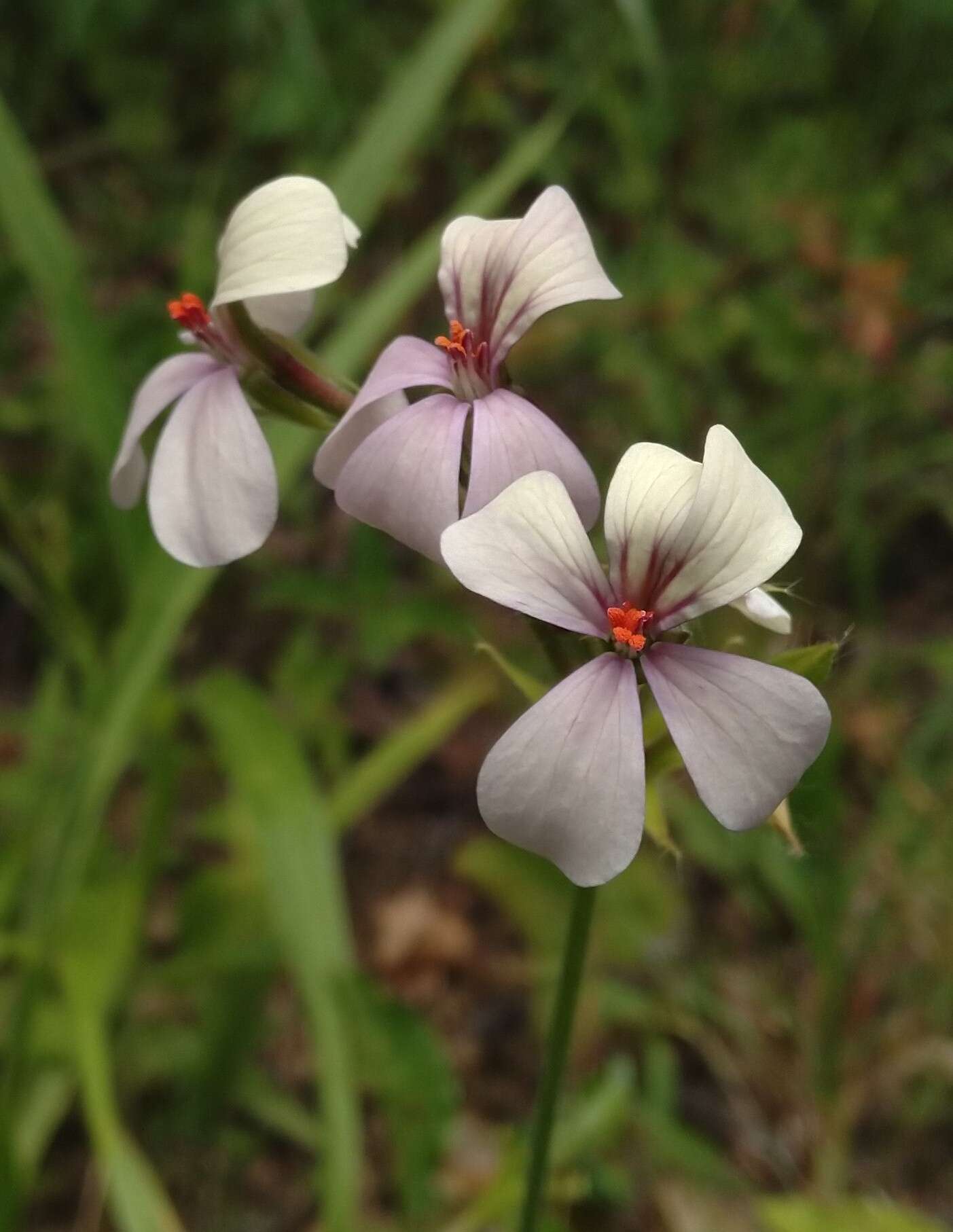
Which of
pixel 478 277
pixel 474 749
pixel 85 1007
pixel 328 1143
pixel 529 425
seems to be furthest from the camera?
pixel 474 749

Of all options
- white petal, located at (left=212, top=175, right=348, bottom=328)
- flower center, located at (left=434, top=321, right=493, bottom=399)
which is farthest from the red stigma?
white petal, located at (left=212, top=175, right=348, bottom=328)

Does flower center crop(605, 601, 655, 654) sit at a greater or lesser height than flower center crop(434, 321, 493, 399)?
lesser

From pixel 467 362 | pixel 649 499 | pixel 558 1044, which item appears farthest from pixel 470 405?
pixel 558 1044

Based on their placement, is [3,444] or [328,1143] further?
[3,444]

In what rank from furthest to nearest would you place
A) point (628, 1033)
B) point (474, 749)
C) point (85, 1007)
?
1. point (474, 749)
2. point (628, 1033)
3. point (85, 1007)

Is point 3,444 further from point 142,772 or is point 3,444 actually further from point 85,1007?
point 85,1007

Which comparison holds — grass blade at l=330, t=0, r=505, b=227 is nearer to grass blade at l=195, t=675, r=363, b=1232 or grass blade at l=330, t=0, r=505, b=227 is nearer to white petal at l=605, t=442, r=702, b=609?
grass blade at l=195, t=675, r=363, b=1232

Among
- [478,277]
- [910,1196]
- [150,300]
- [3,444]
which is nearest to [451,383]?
[478,277]
